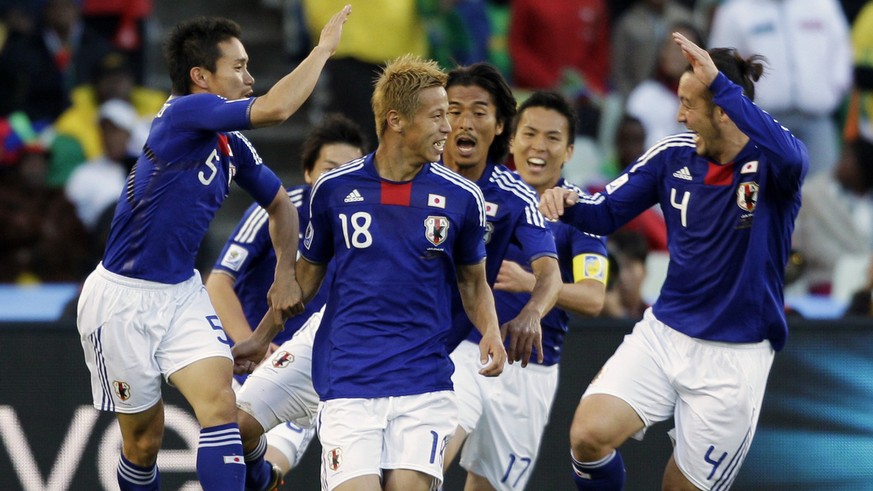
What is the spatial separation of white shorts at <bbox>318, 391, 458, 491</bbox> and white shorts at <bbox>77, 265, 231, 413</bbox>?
0.80 meters

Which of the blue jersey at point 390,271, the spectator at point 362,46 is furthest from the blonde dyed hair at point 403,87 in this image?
the spectator at point 362,46

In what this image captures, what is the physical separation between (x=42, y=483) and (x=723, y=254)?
3.75m

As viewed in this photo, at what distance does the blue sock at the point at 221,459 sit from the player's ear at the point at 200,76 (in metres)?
1.46

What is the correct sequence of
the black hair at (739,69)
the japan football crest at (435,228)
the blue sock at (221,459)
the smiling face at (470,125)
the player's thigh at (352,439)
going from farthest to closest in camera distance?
the smiling face at (470,125) → the black hair at (739,69) → the blue sock at (221,459) → the japan football crest at (435,228) → the player's thigh at (352,439)

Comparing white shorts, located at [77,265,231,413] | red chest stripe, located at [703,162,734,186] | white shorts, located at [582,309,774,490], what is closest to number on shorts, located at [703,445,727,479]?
white shorts, located at [582,309,774,490]

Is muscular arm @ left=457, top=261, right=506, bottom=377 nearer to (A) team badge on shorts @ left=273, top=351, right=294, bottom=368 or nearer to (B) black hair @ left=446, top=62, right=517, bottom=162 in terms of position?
(A) team badge on shorts @ left=273, top=351, right=294, bottom=368

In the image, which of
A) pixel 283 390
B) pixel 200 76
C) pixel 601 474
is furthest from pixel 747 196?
pixel 200 76

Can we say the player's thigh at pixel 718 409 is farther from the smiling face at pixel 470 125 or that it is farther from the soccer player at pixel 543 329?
the smiling face at pixel 470 125

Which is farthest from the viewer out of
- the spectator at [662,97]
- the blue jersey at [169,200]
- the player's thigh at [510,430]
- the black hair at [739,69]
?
the spectator at [662,97]

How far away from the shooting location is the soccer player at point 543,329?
7.11 m

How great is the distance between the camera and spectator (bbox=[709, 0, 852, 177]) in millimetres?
→ 11398

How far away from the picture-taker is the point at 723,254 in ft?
22.0

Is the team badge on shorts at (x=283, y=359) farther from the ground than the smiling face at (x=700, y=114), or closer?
closer

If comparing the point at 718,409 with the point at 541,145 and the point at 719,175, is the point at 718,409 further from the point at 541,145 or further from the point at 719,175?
the point at 541,145
